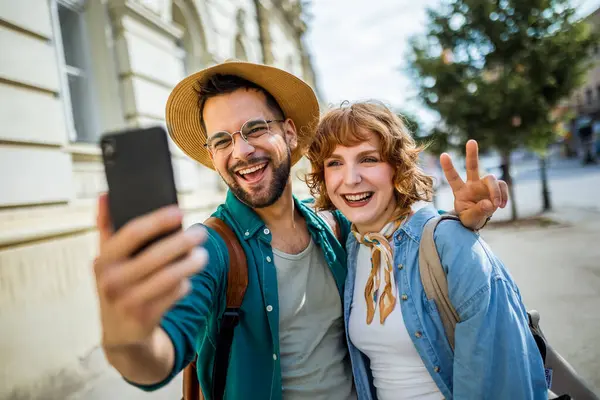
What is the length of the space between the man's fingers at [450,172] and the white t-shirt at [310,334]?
76cm

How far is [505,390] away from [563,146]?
46599 mm

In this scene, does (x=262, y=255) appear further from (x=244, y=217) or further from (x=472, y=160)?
(x=472, y=160)

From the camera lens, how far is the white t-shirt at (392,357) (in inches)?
61.1

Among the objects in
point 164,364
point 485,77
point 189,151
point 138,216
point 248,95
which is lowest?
point 164,364

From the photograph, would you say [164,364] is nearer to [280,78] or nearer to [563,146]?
[280,78]

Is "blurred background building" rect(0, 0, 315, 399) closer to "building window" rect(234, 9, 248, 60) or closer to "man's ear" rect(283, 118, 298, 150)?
"man's ear" rect(283, 118, 298, 150)

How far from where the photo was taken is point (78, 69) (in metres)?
4.76

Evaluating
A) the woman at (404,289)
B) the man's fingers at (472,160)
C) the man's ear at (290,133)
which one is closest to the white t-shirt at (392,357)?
the woman at (404,289)

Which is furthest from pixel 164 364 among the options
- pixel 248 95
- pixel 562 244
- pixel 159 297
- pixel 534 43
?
pixel 534 43

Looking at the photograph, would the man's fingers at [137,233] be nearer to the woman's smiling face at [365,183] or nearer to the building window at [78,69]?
the woman's smiling face at [365,183]

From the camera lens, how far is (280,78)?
208 cm

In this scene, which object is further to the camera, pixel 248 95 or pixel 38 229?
pixel 38 229

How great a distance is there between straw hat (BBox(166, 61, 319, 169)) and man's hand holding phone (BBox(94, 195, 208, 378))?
54.6 inches

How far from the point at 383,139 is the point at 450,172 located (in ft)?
1.34
